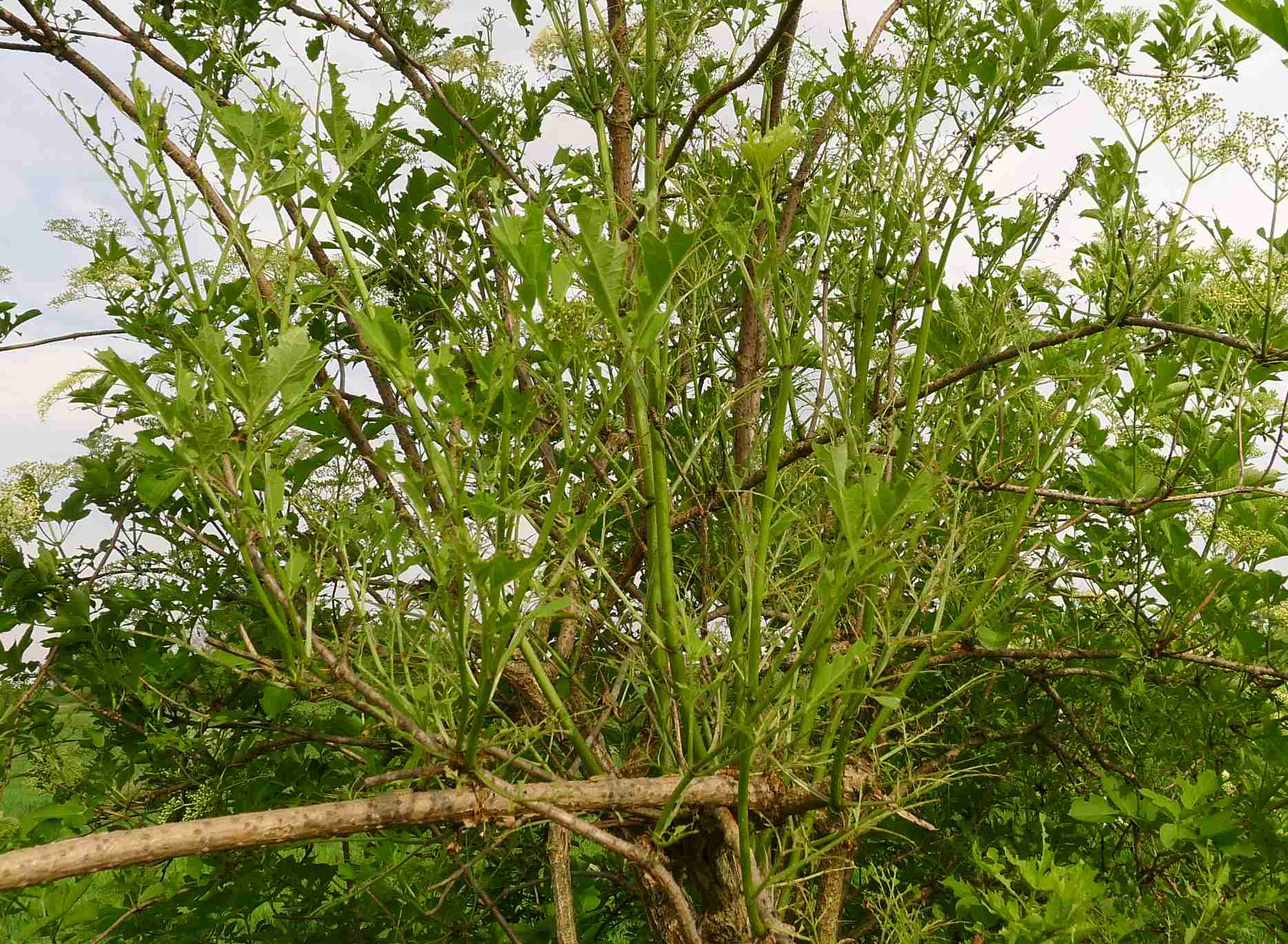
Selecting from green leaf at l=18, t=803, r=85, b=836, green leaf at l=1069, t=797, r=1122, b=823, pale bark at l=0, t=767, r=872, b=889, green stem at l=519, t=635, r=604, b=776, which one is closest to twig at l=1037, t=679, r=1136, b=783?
green leaf at l=1069, t=797, r=1122, b=823

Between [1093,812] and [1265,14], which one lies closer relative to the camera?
[1265,14]

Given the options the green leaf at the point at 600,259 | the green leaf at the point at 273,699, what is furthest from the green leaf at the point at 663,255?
the green leaf at the point at 273,699

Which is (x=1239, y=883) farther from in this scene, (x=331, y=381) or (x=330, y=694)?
(x=331, y=381)

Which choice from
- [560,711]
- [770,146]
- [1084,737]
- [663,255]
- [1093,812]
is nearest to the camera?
[663,255]

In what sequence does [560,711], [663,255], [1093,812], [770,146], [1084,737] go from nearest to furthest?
[663,255] < [770,146] < [560,711] < [1093,812] < [1084,737]

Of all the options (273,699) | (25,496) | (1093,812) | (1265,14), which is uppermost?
(1265,14)

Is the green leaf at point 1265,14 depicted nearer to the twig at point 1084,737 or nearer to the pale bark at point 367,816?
the pale bark at point 367,816

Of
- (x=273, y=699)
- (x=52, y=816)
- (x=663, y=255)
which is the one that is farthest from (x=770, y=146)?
(x=52, y=816)

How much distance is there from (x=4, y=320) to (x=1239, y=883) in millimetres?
1940

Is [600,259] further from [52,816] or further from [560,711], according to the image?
→ [52,816]

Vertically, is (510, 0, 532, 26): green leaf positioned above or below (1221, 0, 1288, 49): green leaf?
above

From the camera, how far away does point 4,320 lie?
4.73ft

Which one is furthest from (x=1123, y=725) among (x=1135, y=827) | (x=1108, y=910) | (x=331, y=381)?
(x=331, y=381)

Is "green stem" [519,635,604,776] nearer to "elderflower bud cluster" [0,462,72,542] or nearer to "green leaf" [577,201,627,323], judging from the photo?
"green leaf" [577,201,627,323]
